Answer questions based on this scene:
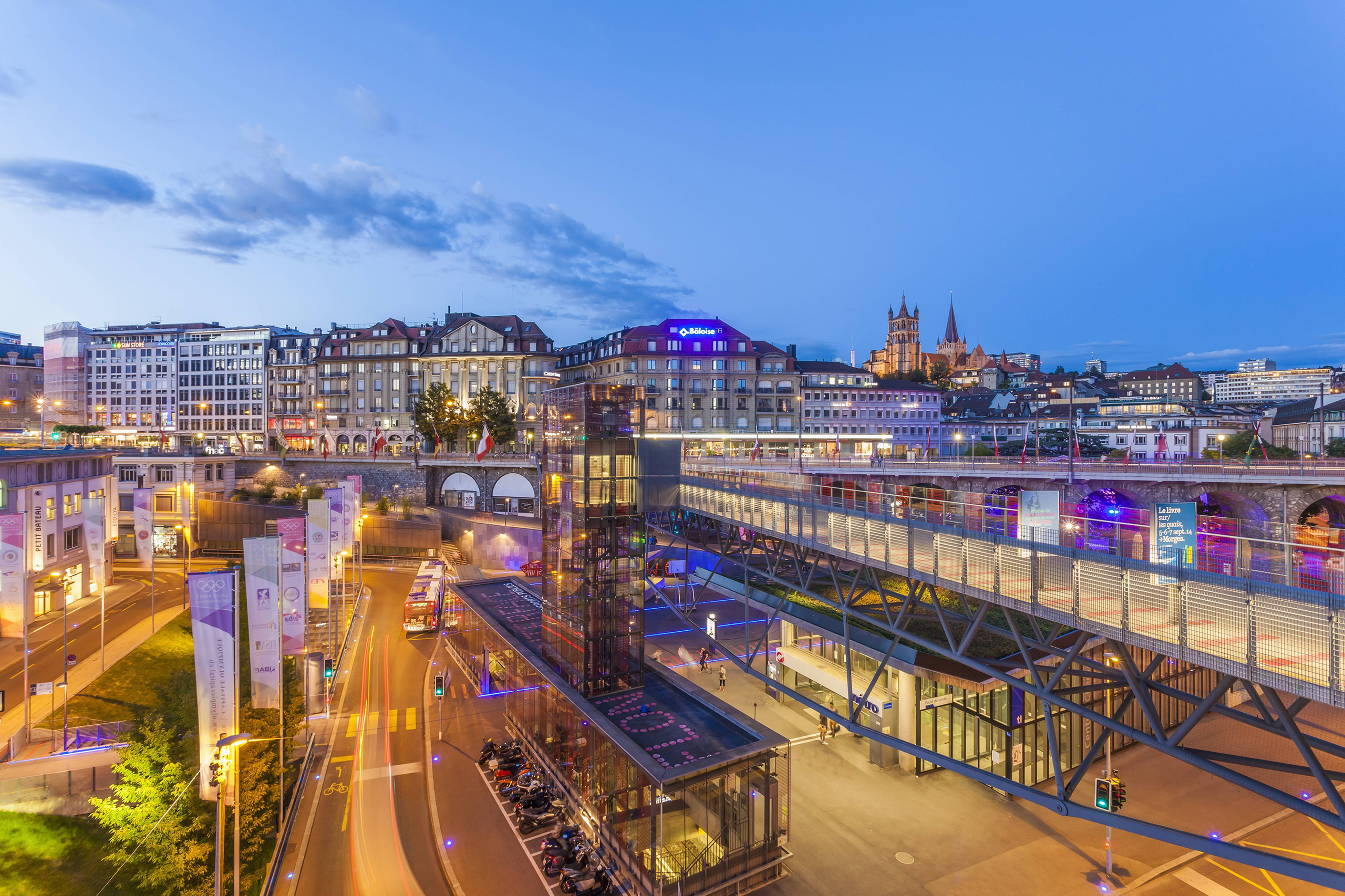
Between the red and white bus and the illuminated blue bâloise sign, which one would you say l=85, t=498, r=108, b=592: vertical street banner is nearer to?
the red and white bus

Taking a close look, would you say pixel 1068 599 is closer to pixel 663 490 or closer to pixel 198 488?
pixel 663 490

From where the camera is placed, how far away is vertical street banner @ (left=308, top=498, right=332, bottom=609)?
3278 cm

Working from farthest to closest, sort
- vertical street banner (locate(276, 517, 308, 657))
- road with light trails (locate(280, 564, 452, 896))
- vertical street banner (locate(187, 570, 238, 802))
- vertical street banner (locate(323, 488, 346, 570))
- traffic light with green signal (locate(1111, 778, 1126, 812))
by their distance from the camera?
vertical street banner (locate(323, 488, 346, 570)), vertical street banner (locate(276, 517, 308, 657)), road with light trails (locate(280, 564, 452, 896)), vertical street banner (locate(187, 570, 238, 802)), traffic light with green signal (locate(1111, 778, 1126, 812))

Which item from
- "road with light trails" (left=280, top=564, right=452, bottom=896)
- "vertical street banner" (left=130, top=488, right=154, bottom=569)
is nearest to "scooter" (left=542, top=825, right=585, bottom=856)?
"road with light trails" (left=280, top=564, right=452, bottom=896)

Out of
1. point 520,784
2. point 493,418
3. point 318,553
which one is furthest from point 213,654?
point 493,418

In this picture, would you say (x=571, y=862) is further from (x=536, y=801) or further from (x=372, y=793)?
(x=372, y=793)

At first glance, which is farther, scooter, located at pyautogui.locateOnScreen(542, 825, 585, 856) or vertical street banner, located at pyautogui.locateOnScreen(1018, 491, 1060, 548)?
scooter, located at pyautogui.locateOnScreen(542, 825, 585, 856)

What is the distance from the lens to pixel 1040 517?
14914 millimetres

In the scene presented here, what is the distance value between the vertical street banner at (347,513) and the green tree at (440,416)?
132ft

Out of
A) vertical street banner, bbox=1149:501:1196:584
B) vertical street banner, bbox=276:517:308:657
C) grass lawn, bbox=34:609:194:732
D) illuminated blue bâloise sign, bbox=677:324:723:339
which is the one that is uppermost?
illuminated blue bâloise sign, bbox=677:324:723:339

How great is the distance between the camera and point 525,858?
2002cm

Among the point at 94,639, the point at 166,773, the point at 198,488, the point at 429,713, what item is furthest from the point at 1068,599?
the point at 198,488

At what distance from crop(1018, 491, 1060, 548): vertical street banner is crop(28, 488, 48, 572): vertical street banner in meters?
55.6

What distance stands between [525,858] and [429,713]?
11.8m
